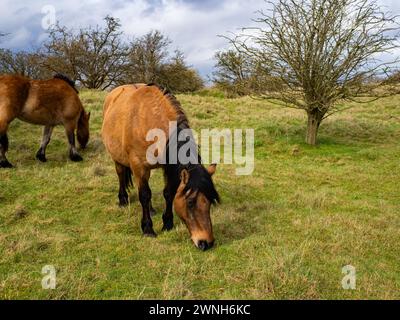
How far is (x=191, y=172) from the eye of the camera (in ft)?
16.8

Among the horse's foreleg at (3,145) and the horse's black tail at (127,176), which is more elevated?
the horse's foreleg at (3,145)

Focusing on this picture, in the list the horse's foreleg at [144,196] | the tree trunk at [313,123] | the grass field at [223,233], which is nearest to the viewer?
the grass field at [223,233]

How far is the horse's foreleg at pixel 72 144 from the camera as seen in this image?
32.4 feet

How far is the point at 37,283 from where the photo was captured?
413cm

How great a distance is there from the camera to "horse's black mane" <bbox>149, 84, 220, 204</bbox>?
196 inches

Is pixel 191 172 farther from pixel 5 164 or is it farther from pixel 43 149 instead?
pixel 43 149

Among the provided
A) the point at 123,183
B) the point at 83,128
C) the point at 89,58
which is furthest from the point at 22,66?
the point at 123,183

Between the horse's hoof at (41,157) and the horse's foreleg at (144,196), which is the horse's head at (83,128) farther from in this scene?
the horse's foreleg at (144,196)

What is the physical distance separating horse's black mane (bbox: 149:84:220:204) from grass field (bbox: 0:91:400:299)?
2.71ft

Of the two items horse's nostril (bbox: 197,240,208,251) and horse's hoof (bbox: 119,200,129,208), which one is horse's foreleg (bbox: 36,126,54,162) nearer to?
horse's hoof (bbox: 119,200,129,208)

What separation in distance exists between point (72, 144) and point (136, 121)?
15.3 feet

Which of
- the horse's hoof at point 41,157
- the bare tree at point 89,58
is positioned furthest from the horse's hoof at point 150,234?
the bare tree at point 89,58

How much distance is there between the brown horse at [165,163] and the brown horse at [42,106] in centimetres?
312

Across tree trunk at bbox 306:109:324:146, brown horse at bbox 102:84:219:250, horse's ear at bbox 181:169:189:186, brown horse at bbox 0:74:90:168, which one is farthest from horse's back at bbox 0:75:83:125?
tree trunk at bbox 306:109:324:146
